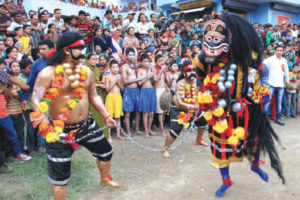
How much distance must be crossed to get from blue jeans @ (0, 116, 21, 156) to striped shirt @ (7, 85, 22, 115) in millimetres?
269

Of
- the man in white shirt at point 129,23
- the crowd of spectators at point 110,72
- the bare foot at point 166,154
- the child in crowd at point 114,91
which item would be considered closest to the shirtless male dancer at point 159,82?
the crowd of spectators at point 110,72

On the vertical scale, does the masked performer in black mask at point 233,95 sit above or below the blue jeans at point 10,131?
above

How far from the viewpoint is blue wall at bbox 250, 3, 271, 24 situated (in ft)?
57.7

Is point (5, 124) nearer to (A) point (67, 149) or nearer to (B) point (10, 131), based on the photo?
(B) point (10, 131)

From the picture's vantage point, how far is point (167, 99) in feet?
17.9

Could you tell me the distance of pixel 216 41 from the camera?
295 cm

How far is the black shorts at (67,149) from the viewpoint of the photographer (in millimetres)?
2736

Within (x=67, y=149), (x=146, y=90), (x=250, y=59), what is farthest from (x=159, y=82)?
(x=67, y=149)

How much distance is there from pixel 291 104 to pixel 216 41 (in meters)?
6.29

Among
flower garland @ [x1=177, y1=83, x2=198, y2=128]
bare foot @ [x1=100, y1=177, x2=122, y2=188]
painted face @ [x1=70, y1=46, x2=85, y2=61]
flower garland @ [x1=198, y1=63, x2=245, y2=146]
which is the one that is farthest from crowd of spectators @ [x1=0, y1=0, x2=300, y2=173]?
bare foot @ [x1=100, y1=177, x2=122, y2=188]

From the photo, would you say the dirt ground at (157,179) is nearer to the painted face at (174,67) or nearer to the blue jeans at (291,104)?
the painted face at (174,67)

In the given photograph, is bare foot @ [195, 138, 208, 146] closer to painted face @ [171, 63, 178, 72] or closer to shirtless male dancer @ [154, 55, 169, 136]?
shirtless male dancer @ [154, 55, 169, 136]

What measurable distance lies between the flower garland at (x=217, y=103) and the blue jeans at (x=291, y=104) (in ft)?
19.0

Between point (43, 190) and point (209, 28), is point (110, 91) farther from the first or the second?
point (209, 28)
